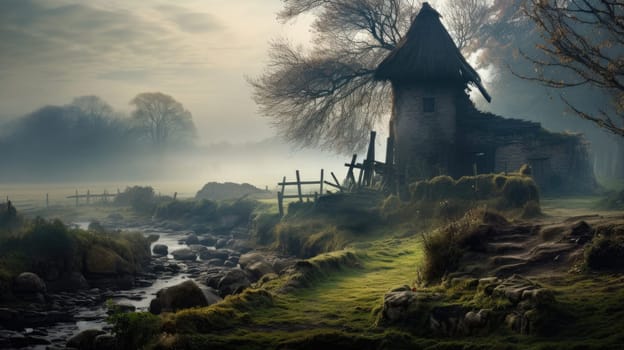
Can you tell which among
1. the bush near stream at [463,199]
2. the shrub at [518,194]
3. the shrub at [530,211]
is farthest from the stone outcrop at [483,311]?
the shrub at [518,194]

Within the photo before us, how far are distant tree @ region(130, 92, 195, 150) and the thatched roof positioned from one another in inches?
2211

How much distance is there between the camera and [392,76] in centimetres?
3381

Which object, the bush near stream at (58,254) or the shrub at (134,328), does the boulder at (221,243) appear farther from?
the shrub at (134,328)

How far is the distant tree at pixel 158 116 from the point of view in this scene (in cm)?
8319

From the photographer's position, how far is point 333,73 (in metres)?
38.6

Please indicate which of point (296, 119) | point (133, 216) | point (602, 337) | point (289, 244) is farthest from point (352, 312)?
point (133, 216)

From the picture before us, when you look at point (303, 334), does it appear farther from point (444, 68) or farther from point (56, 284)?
point (444, 68)

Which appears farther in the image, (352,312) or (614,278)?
(352,312)

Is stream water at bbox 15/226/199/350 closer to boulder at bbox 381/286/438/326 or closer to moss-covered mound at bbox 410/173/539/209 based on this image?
boulder at bbox 381/286/438/326

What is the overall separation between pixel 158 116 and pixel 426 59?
59995 millimetres

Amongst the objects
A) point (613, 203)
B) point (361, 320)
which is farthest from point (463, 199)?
point (361, 320)

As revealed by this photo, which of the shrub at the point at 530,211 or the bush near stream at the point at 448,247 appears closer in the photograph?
the bush near stream at the point at 448,247

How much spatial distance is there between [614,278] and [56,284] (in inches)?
745

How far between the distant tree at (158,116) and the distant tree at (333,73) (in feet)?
155
